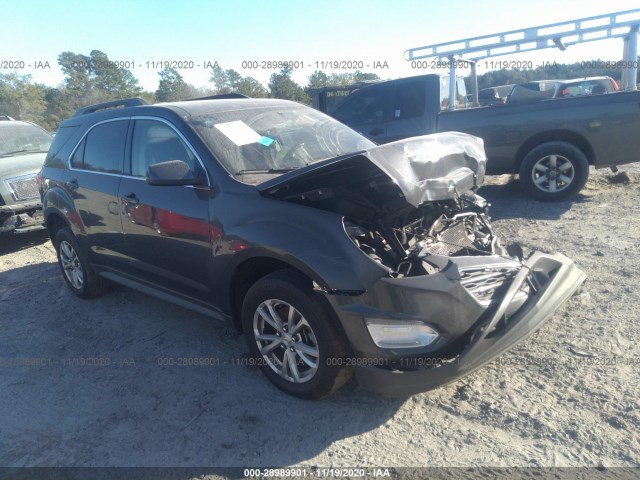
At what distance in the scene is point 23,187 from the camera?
25.2 ft

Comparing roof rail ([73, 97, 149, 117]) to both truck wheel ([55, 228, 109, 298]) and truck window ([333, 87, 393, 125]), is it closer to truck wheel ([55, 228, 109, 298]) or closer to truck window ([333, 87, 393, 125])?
truck wheel ([55, 228, 109, 298])

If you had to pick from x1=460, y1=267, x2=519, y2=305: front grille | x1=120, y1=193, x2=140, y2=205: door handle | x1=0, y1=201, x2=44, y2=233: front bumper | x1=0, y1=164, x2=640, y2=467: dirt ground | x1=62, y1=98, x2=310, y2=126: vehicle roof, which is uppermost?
x1=62, y1=98, x2=310, y2=126: vehicle roof

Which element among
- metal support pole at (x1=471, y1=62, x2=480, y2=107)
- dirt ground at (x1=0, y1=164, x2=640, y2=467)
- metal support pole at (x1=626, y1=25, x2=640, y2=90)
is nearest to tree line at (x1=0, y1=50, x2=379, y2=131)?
metal support pole at (x1=471, y1=62, x2=480, y2=107)

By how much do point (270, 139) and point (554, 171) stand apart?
16.5 ft

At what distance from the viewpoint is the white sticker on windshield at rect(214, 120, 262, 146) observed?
12.5 ft

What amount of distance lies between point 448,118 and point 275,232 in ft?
18.5

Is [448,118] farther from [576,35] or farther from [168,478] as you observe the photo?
[168,478]

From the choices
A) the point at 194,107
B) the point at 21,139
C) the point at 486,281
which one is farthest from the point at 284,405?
the point at 21,139

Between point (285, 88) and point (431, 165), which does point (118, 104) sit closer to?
point (431, 165)

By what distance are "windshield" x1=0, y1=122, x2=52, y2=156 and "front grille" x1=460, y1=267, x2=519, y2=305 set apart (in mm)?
8281

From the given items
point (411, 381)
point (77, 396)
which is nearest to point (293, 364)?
point (411, 381)

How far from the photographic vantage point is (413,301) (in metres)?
2.71

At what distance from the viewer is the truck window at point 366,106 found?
8.63 m

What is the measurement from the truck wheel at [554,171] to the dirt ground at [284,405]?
2753mm
